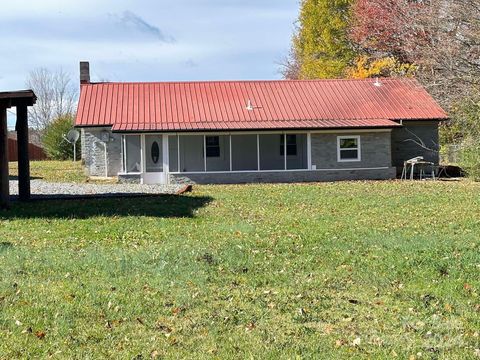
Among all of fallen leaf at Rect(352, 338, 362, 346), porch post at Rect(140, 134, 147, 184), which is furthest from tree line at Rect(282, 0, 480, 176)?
fallen leaf at Rect(352, 338, 362, 346)

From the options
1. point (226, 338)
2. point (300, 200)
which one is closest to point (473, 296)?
point (226, 338)

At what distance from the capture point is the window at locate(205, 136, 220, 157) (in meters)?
28.7

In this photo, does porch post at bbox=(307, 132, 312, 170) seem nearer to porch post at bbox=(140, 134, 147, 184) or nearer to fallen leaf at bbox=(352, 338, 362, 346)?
porch post at bbox=(140, 134, 147, 184)

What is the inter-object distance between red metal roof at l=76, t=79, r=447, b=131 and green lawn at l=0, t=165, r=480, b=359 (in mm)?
14357

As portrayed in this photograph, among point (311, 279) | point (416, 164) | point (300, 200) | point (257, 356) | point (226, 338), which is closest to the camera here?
point (257, 356)

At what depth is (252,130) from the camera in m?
26.3

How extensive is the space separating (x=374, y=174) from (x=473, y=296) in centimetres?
2101

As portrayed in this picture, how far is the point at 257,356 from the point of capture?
190 inches

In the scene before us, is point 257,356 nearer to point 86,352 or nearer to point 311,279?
point 86,352

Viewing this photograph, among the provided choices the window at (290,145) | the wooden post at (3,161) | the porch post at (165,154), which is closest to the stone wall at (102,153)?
the porch post at (165,154)

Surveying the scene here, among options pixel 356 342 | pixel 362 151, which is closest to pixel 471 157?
pixel 362 151

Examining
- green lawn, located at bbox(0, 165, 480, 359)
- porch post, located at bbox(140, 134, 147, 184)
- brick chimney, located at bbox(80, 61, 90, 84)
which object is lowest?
green lawn, located at bbox(0, 165, 480, 359)

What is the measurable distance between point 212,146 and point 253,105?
2.73 m

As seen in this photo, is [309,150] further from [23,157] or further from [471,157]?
[23,157]
